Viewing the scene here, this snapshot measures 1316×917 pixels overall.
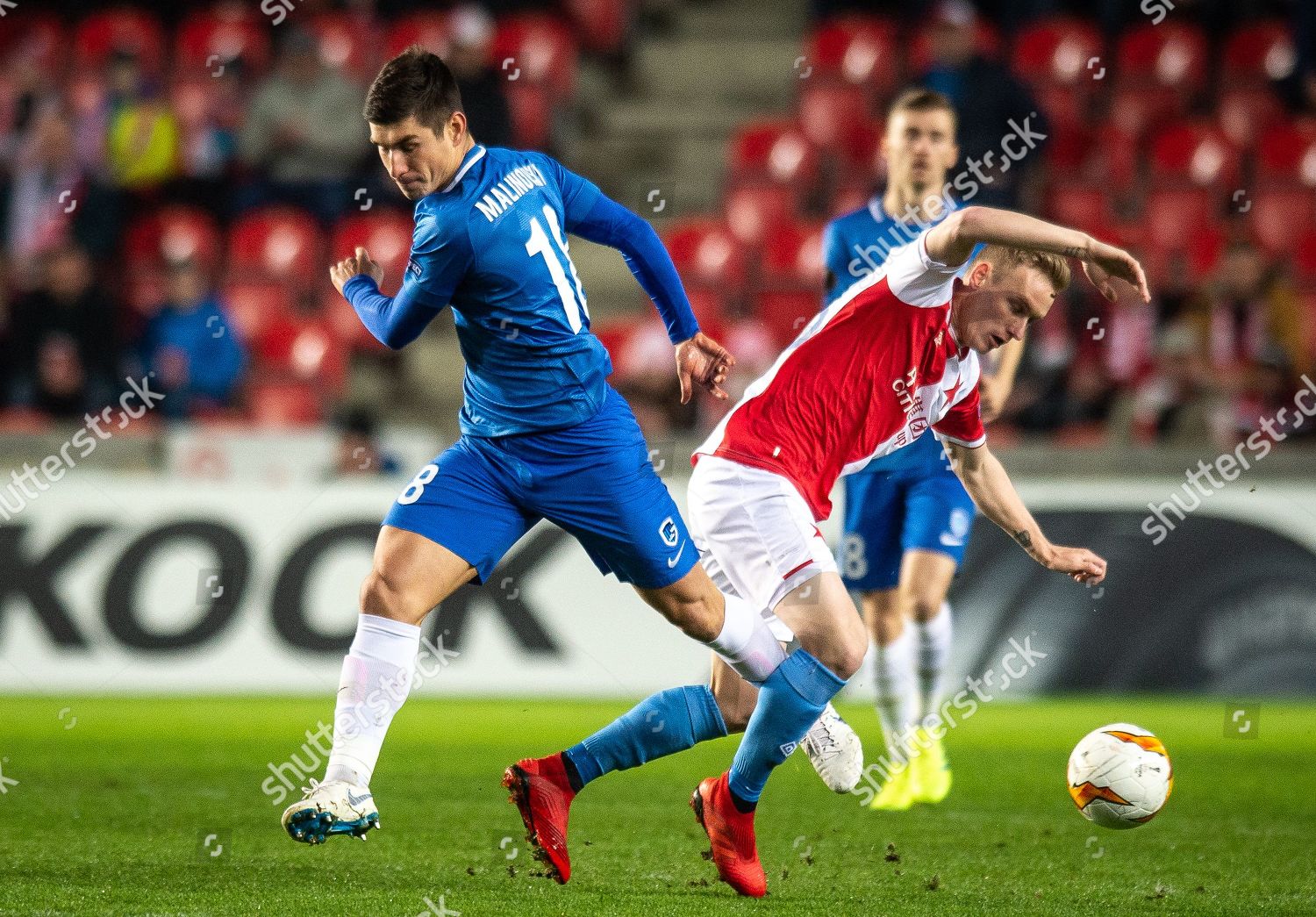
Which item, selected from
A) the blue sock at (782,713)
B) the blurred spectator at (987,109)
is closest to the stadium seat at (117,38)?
the blurred spectator at (987,109)

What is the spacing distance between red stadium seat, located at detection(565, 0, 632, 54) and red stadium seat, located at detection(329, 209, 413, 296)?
3262mm

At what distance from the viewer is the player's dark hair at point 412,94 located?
4383 millimetres

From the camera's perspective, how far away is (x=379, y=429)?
11047mm

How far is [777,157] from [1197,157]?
3279 millimetres

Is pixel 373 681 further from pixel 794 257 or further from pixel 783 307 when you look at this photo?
pixel 794 257

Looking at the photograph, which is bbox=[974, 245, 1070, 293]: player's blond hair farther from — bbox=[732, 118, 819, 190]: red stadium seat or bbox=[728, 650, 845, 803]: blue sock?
bbox=[732, 118, 819, 190]: red stadium seat

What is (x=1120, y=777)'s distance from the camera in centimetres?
510

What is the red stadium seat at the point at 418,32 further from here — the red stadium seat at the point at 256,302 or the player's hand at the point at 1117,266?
the player's hand at the point at 1117,266

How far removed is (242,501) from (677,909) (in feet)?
18.6

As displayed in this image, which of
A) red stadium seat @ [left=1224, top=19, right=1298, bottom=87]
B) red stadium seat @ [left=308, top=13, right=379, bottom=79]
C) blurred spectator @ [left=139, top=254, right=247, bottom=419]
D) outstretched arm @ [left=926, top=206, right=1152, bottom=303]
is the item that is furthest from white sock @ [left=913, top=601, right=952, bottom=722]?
red stadium seat @ [left=308, top=13, right=379, bottom=79]

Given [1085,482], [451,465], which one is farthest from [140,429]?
[451,465]

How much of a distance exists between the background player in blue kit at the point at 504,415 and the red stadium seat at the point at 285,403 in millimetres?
7129

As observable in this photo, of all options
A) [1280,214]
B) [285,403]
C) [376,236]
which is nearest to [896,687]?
[285,403]

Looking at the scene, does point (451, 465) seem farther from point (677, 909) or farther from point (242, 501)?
point (242, 501)
